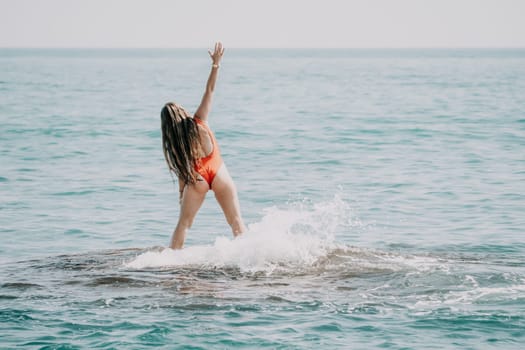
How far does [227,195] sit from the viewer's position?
9.05 metres

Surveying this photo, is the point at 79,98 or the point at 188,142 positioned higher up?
the point at 188,142

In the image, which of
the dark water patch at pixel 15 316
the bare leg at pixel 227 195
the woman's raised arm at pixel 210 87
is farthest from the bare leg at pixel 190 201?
the dark water patch at pixel 15 316

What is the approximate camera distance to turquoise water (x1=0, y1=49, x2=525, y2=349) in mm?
7113

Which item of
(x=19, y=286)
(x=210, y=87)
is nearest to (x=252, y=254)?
(x=210, y=87)

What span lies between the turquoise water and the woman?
45cm

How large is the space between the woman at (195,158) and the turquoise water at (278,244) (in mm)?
445

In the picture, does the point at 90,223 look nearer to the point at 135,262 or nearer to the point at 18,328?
the point at 135,262

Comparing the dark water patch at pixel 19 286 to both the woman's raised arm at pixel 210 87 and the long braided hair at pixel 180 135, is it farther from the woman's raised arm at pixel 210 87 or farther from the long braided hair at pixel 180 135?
the woman's raised arm at pixel 210 87

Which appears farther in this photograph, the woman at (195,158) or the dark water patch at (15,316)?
the woman at (195,158)

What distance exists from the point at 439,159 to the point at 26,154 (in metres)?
10.2

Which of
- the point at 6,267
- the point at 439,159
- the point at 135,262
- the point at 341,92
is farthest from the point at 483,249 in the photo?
the point at 341,92

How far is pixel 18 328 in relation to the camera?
7156 mm

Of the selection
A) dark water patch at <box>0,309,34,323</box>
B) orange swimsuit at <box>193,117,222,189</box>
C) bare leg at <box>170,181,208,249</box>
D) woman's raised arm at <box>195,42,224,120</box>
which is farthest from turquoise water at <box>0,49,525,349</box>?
woman's raised arm at <box>195,42,224,120</box>

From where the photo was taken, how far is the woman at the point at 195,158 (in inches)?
341
